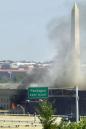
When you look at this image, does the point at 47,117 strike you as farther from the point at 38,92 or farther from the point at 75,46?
the point at 75,46

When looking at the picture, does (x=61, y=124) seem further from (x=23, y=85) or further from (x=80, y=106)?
(x=23, y=85)

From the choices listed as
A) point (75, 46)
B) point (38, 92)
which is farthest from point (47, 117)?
point (75, 46)

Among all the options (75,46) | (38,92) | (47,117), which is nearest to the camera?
(47,117)

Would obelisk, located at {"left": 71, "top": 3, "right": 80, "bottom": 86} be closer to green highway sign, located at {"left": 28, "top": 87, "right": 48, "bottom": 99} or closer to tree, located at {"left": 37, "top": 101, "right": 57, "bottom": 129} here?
green highway sign, located at {"left": 28, "top": 87, "right": 48, "bottom": 99}

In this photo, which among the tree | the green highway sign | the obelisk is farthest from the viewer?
the obelisk

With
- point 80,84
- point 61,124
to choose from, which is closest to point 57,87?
point 80,84

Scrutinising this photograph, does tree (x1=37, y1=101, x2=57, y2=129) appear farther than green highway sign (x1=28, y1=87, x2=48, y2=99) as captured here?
No

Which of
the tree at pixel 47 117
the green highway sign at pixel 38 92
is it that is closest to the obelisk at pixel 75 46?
the green highway sign at pixel 38 92

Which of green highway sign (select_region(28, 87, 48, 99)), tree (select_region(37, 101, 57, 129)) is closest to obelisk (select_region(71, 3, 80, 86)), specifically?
green highway sign (select_region(28, 87, 48, 99))

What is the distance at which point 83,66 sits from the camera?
133750 mm

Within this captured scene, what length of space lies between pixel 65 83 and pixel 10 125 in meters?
59.7

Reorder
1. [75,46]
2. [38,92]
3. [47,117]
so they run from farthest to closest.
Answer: [75,46] → [38,92] → [47,117]

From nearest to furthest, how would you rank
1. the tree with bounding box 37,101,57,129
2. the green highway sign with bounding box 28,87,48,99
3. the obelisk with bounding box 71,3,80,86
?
1. the tree with bounding box 37,101,57,129
2. the green highway sign with bounding box 28,87,48,99
3. the obelisk with bounding box 71,3,80,86

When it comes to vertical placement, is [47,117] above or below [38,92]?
below
